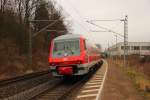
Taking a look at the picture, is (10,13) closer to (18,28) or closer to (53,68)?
(18,28)

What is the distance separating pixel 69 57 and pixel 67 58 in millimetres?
148

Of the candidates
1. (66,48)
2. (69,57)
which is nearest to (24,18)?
(66,48)

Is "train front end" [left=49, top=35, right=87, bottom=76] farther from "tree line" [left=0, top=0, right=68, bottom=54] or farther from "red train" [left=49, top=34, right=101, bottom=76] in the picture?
"tree line" [left=0, top=0, right=68, bottom=54]

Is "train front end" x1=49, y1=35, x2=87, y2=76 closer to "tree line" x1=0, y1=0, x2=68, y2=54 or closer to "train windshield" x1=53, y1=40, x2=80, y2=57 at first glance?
"train windshield" x1=53, y1=40, x2=80, y2=57

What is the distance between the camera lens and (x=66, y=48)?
21.5m

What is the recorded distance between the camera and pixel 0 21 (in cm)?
3588

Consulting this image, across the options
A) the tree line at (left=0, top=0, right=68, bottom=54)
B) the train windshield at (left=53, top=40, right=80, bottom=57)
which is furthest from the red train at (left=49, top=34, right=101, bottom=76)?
the tree line at (left=0, top=0, right=68, bottom=54)

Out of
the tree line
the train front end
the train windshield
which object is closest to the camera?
the train front end

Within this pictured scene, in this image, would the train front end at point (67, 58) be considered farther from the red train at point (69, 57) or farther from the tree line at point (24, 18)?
the tree line at point (24, 18)

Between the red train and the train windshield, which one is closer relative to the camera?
the red train

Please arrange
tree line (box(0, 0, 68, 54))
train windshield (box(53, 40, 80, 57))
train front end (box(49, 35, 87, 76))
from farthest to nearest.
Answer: tree line (box(0, 0, 68, 54)) < train windshield (box(53, 40, 80, 57)) < train front end (box(49, 35, 87, 76))

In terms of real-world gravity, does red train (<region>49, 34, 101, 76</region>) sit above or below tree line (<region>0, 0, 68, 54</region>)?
below

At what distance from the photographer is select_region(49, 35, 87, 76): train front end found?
2028 centimetres

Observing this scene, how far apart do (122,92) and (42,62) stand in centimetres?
3152
